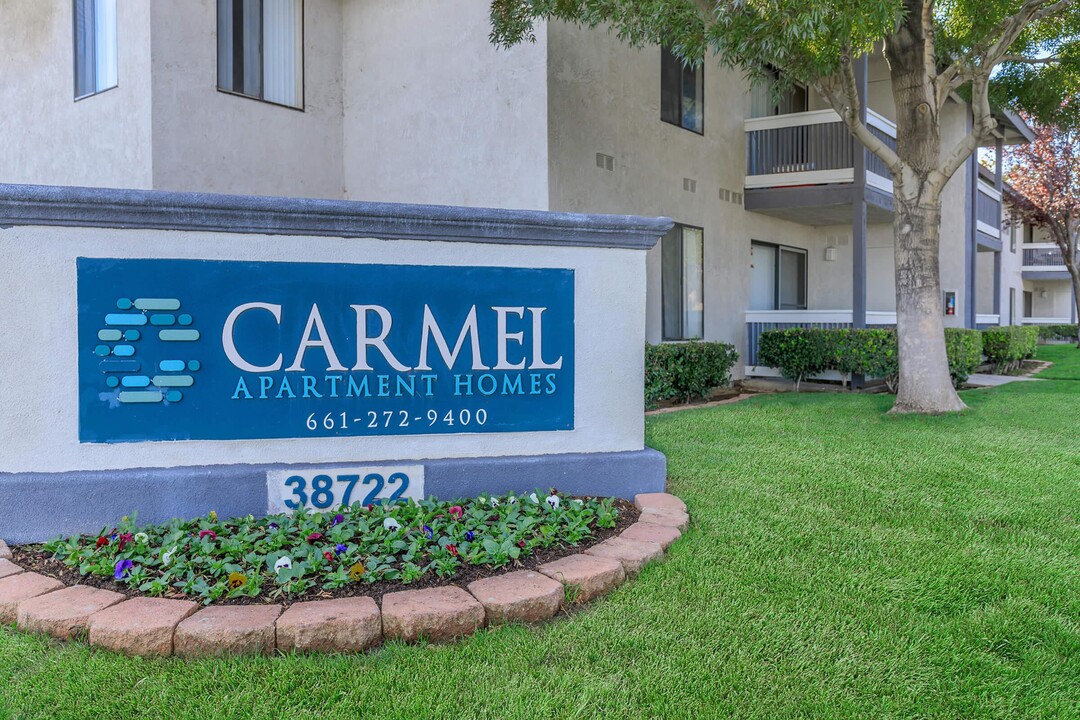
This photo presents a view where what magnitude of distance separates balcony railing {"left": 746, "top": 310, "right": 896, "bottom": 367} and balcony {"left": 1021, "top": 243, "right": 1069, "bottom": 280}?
2500 centimetres

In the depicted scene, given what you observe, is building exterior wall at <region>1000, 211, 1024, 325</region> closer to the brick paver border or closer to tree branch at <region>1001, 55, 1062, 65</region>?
tree branch at <region>1001, 55, 1062, 65</region>

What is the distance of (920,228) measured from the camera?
26.1 ft

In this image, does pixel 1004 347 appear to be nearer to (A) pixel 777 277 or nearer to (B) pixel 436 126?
(A) pixel 777 277

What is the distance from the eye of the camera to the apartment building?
336 inches

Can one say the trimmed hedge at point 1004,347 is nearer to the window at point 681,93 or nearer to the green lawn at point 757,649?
the window at point 681,93

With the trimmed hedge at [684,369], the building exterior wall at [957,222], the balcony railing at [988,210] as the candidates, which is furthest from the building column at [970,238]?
the trimmed hedge at [684,369]

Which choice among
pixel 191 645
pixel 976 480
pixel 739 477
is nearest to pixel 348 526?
pixel 191 645

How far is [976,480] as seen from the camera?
491 cm

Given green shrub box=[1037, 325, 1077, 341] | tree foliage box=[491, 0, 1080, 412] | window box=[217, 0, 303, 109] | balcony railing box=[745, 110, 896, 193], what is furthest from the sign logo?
green shrub box=[1037, 325, 1077, 341]

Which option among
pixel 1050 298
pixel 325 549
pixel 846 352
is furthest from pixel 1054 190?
pixel 325 549

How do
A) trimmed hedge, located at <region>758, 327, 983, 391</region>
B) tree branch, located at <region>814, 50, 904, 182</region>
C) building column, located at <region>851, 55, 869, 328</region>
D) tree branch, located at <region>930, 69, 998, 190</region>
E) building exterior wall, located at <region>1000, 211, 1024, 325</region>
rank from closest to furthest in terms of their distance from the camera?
tree branch, located at <region>814, 50, 904, 182</region> → tree branch, located at <region>930, 69, 998, 190</region> → trimmed hedge, located at <region>758, 327, 983, 391</region> → building column, located at <region>851, 55, 869, 328</region> → building exterior wall, located at <region>1000, 211, 1024, 325</region>

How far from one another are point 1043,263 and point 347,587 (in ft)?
122

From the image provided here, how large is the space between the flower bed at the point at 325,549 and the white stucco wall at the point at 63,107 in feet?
20.4

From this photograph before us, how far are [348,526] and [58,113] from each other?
29.6ft
